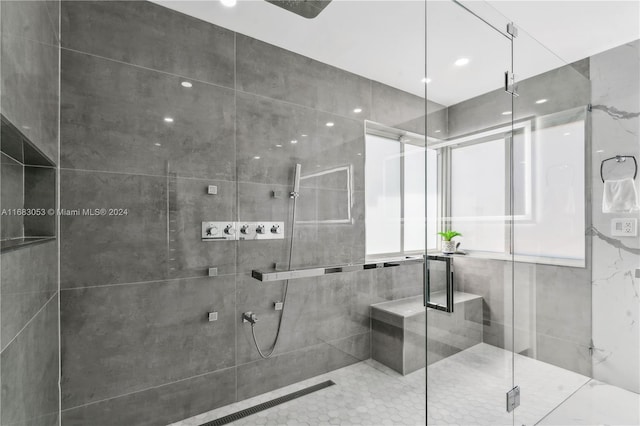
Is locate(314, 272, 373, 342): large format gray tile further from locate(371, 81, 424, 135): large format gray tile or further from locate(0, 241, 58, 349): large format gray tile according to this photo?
locate(0, 241, 58, 349): large format gray tile

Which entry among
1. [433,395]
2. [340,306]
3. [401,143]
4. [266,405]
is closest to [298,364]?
[266,405]

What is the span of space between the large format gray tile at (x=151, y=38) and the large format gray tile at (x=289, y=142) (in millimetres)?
261

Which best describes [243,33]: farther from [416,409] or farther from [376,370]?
[416,409]

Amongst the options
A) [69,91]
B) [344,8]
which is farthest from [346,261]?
[69,91]

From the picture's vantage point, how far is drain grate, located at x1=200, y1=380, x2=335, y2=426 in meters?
1.68

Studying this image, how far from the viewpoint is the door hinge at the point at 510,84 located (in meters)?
1.48

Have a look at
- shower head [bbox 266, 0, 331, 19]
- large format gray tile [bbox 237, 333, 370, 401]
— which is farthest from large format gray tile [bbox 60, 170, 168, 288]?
shower head [bbox 266, 0, 331, 19]

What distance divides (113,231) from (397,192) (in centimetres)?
147

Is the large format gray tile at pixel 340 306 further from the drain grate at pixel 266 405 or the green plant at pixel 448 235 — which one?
the green plant at pixel 448 235

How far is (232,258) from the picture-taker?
1.79m

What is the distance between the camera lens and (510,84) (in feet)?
4.91

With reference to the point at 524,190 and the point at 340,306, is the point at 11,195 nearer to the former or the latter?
the point at 340,306

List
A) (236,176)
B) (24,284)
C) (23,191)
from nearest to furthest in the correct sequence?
(24,284) < (23,191) < (236,176)

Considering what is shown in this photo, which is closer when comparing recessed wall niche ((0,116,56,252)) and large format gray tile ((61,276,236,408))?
recessed wall niche ((0,116,56,252))
